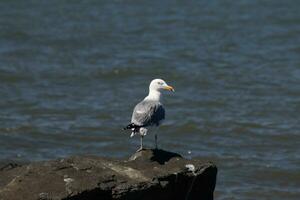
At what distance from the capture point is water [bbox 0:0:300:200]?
14.1m

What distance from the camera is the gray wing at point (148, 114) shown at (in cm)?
955

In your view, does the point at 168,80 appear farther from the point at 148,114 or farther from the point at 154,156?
the point at 154,156

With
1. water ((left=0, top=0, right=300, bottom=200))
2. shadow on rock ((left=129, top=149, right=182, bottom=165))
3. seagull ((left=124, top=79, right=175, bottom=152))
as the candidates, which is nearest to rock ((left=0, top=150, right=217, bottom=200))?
shadow on rock ((left=129, top=149, right=182, bottom=165))

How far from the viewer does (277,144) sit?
14.6m

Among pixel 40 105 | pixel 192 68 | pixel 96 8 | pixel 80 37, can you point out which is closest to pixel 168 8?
pixel 96 8

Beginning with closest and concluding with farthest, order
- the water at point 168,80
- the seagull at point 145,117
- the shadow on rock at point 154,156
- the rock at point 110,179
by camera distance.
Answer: the rock at point 110,179 → the shadow on rock at point 154,156 → the seagull at point 145,117 → the water at point 168,80

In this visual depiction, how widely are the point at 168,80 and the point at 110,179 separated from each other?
11476 millimetres

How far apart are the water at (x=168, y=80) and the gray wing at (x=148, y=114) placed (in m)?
2.48

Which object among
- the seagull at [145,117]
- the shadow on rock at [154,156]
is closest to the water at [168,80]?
the seagull at [145,117]

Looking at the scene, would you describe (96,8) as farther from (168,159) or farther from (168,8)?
(168,159)

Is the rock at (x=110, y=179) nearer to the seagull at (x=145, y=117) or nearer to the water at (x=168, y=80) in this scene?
the seagull at (x=145, y=117)

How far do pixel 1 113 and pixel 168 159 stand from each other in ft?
26.7

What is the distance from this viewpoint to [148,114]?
31.4 feet

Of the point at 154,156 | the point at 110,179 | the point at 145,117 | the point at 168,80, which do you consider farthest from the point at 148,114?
the point at 168,80
